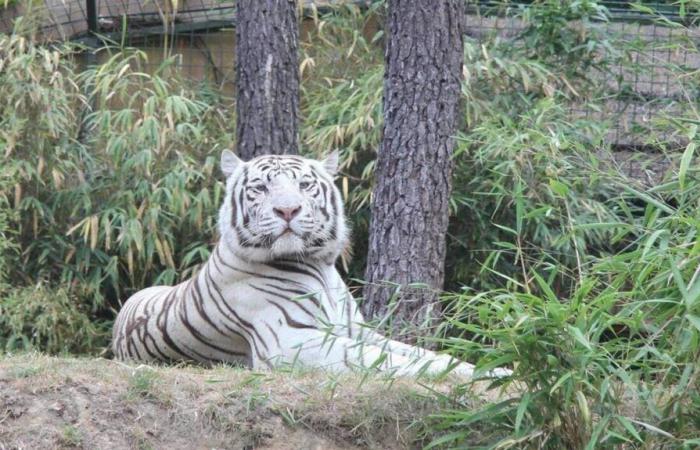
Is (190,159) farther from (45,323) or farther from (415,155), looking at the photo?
(415,155)

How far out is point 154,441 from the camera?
Result: 4.16 metres

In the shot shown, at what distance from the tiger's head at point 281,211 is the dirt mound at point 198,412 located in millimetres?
1094

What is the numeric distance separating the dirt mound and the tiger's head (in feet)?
3.59

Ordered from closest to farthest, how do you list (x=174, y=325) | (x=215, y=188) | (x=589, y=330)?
1. (x=589, y=330)
2. (x=174, y=325)
3. (x=215, y=188)

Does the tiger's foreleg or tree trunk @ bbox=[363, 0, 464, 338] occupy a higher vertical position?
tree trunk @ bbox=[363, 0, 464, 338]

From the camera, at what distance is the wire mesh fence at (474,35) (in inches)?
308

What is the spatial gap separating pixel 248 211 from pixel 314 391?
→ 1.35 m

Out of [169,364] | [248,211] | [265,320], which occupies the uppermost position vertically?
[248,211]

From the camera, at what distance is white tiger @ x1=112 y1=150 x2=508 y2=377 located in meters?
5.32

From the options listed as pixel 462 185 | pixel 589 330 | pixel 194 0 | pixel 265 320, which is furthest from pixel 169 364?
pixel 194 0

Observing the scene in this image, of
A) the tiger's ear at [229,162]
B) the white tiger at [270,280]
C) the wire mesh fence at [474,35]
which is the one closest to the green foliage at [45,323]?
the white tiger at [270,280]

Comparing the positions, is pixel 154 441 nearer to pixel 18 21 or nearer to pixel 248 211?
pixel 248 211

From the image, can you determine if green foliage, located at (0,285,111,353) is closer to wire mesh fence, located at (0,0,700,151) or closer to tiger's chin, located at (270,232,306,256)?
wire mesh fence, located at (0,0,700,151)

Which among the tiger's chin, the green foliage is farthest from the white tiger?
the green foliage
